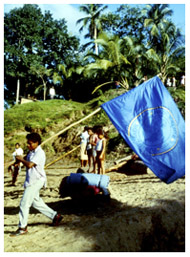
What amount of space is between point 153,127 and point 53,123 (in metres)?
12.1

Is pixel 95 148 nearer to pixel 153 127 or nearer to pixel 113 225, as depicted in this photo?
pixel 153 127

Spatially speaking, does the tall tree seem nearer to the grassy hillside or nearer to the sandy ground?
the grassy hillside

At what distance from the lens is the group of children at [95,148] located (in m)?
6.90

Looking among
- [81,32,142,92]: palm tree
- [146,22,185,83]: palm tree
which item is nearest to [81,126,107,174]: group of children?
[81,32,142,92]: palm tree

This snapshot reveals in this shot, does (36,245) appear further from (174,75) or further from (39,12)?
(39,12)

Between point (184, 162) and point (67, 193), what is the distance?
2406 mm

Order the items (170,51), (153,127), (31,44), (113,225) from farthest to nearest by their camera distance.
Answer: (31,44) < (170,51) < (153,127) < (113,225)

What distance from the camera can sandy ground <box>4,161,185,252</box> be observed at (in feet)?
10.5

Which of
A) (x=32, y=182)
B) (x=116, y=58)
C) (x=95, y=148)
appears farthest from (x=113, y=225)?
(x=116, y=58)

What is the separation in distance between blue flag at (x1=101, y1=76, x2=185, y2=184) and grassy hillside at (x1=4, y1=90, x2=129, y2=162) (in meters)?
8.32

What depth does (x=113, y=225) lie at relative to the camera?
3.69 meters

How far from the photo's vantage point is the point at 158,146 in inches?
174

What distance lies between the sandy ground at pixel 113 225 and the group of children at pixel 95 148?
54.1 inches

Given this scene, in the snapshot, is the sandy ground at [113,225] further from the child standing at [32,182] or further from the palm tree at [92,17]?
the palm tree at [92,17]
